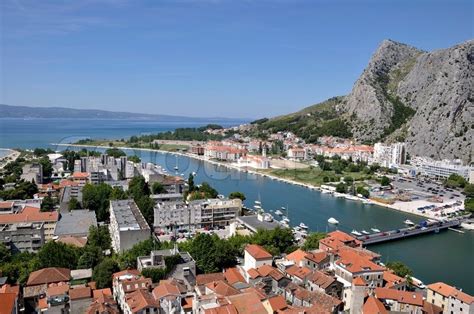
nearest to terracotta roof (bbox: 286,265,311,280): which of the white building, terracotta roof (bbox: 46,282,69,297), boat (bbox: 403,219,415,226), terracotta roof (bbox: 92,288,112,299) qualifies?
terracotta roof (bbox: 92,288,112,299)

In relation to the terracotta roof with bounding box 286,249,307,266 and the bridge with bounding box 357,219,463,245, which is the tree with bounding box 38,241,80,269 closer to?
the terracotta roof with bounding box 286,249,307,266

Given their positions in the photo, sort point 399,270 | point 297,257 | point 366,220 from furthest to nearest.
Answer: point 366,220 → point 399,270 → point 297,257

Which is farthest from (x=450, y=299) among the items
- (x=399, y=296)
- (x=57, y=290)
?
(x=57, y=290)

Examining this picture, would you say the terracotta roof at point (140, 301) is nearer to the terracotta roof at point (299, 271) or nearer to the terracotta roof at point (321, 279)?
the terracotta roof at point (299, 271)

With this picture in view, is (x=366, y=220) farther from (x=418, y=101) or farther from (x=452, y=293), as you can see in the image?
(x=418, y=101)

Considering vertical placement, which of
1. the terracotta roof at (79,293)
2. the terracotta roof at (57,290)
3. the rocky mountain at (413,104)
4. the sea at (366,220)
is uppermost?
the rocky mountain at (413,104)

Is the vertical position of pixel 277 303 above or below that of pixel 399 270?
above

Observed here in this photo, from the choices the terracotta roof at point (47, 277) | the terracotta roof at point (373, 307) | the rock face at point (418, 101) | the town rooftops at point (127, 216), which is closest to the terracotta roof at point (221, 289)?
the terracotta roof at point (373, 307)

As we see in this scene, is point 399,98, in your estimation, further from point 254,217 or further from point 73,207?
→ point 73,207
